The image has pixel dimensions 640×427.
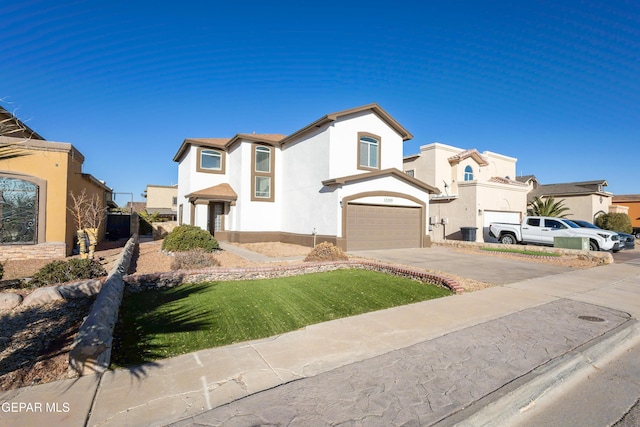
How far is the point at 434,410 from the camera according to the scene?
3180 mm

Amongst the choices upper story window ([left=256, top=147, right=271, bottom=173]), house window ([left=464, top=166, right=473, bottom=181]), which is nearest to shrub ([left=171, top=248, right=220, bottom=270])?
upper story window ([left=256, top=147, right=271, bottom=173])

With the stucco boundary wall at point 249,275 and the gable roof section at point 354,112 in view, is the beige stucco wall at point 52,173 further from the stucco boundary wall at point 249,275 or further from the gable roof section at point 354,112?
the gable roof section at point 354,112

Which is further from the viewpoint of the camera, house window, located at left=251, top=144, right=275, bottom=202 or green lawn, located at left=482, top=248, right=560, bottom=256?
house window, located at left=251, top=144, right=275, bottom=202

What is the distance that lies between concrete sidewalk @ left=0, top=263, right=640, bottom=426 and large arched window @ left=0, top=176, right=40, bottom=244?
37.6 ft

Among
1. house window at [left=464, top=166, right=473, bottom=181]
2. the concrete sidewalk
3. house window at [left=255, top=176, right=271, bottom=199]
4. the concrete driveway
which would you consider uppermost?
house window at [left=464, top=166, right=473, bottom=181]

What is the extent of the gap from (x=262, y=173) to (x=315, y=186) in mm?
4685

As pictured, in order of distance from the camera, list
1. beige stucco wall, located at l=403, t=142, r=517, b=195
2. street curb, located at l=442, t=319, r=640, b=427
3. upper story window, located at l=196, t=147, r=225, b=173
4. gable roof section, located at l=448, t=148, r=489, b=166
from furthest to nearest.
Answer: gable roof section, located at l=448, t=148, r=489, b=166
beige stucco wall, located at l=403, t=142, r=517, b=195
upper story window, located at l=196, t=147, r=225, b=173
street curb, located at l=442, t=319, r=640, b=427

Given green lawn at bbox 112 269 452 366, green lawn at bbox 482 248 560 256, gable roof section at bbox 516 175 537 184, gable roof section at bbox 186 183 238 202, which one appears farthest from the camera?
gable roof section at bbox 516 175 537 184

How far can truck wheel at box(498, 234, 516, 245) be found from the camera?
19866mm

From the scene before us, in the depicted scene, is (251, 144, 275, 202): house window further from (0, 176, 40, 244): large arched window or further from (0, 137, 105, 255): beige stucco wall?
(0, 176, 40, 244): large arched window

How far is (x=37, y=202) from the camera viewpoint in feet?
39.3

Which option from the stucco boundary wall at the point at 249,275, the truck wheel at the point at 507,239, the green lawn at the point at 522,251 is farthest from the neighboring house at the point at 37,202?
the truck wheel at the point at 507,239

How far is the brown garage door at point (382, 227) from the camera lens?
16781 mm

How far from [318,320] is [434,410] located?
2862 mm
